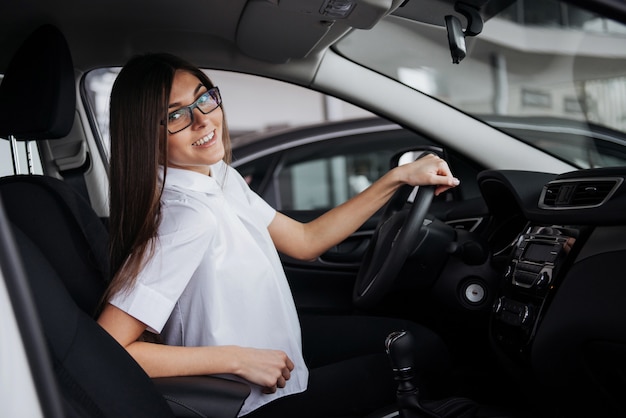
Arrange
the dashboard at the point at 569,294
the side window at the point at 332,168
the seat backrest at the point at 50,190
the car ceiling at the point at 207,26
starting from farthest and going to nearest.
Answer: the side window at the point at 332,168 < the car ceiling at the point at 207,26 < the seat backrest at the point at 50,190 < the dashboard at the point at 569,294

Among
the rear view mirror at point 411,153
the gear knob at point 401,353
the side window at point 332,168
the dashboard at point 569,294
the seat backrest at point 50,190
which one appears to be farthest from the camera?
the side window at point 332,168

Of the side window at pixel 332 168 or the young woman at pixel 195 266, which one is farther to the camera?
the side window at pixel 332 168

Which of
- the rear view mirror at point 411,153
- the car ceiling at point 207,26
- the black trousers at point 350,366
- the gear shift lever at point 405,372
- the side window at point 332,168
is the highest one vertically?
the car ceiling at point 207,26

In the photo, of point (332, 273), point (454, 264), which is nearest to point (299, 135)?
point (332, 273)

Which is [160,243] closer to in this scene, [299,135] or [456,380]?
[456,380]

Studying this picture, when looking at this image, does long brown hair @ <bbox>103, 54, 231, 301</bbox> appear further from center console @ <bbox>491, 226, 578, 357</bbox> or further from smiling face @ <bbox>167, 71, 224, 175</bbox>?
center console @ <bbox>491, 226, 578, 357</bbox>

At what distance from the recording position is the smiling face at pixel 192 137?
5.65ft

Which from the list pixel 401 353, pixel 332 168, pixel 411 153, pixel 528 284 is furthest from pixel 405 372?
pixel 332 168

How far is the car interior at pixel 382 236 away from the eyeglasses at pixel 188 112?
0.80ft

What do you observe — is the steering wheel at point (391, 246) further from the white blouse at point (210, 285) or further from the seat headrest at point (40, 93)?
the seat headrest at point (40, 93)

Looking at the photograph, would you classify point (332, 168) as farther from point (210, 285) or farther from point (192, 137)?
point (210, 285)

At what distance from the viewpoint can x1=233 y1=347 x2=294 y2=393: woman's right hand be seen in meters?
1.57

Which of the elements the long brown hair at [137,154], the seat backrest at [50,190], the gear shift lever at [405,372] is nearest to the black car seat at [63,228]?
the seat backrest at [50,190]

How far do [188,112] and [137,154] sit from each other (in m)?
0.15
